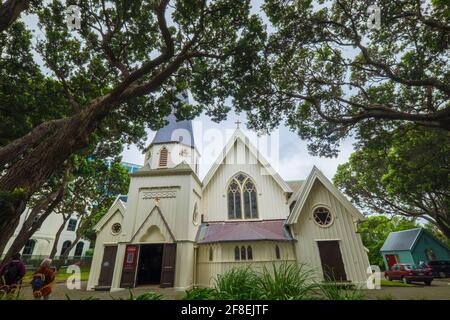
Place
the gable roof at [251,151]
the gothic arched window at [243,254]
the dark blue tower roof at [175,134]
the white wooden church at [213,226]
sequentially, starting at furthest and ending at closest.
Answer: the dark blue tower roof at [175,134] → the gable roof at [251,151] → the gothic arched window at [243,254] → the white wooden church at [213,226]

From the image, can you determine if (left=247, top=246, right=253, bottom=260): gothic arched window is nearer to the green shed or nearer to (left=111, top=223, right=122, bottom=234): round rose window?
(left=111, top=223, right=122, bottom=234): round rose window

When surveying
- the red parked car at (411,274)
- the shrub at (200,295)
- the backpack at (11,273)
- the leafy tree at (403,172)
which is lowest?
the red parked car at (411,274)

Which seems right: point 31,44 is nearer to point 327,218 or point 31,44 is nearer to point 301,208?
point 301,208

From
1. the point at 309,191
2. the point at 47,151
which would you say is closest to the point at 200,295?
the point at 47,151

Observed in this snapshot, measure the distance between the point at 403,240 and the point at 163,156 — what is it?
1240 inches

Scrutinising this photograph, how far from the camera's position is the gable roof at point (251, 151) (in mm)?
15305

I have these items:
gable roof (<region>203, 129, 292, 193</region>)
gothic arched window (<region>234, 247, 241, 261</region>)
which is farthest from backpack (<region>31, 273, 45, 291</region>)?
gable roof (<region>203, 129, 292, 193</region>)

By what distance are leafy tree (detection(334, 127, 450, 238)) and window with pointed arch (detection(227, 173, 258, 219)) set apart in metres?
7.89

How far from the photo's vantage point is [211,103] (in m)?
9.69

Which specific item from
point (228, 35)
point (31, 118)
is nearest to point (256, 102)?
point (228, 35)

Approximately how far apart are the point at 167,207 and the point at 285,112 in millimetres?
9764

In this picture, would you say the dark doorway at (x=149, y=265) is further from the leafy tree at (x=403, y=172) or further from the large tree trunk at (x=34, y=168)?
the leafy tree at (x=403, y=172)

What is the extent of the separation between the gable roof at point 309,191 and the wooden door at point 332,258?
2189mm

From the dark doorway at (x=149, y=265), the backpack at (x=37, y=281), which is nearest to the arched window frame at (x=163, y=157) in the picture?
the dark doorway at (x=149, y=265)
